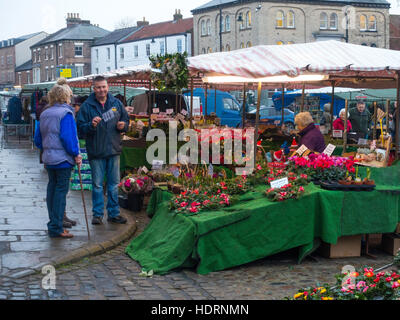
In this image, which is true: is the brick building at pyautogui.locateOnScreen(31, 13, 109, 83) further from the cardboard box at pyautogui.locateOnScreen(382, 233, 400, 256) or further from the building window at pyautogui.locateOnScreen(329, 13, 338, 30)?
the cardboard box at pyautogui.locateOnScreen(382, 233, 400, 256)

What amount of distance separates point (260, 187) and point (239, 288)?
6.31 ft

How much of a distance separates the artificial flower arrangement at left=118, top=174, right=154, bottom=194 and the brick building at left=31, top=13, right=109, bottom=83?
62263 mm

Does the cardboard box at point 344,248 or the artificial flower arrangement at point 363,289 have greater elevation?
the artificial flower arrangement at point 363,289

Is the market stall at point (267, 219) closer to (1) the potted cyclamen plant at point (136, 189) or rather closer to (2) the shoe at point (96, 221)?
(2) the shoe at point (96, 221)

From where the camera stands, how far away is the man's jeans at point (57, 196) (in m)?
7.45

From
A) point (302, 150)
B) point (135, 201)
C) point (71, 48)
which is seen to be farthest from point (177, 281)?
point (71, 48)

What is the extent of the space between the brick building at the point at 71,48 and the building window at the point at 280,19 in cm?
2712

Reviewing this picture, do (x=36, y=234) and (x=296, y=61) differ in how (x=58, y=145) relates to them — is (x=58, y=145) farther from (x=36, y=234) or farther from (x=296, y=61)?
(x=296, y=61)

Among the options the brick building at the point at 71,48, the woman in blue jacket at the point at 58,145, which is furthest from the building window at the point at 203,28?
the woman in blue jacket at the point at 58,145

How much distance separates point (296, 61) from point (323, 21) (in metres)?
50.7

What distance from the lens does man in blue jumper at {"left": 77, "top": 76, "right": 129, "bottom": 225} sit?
328 inches

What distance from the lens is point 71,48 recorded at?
239ft

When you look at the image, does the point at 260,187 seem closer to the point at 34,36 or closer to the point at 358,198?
the point at 358,198
